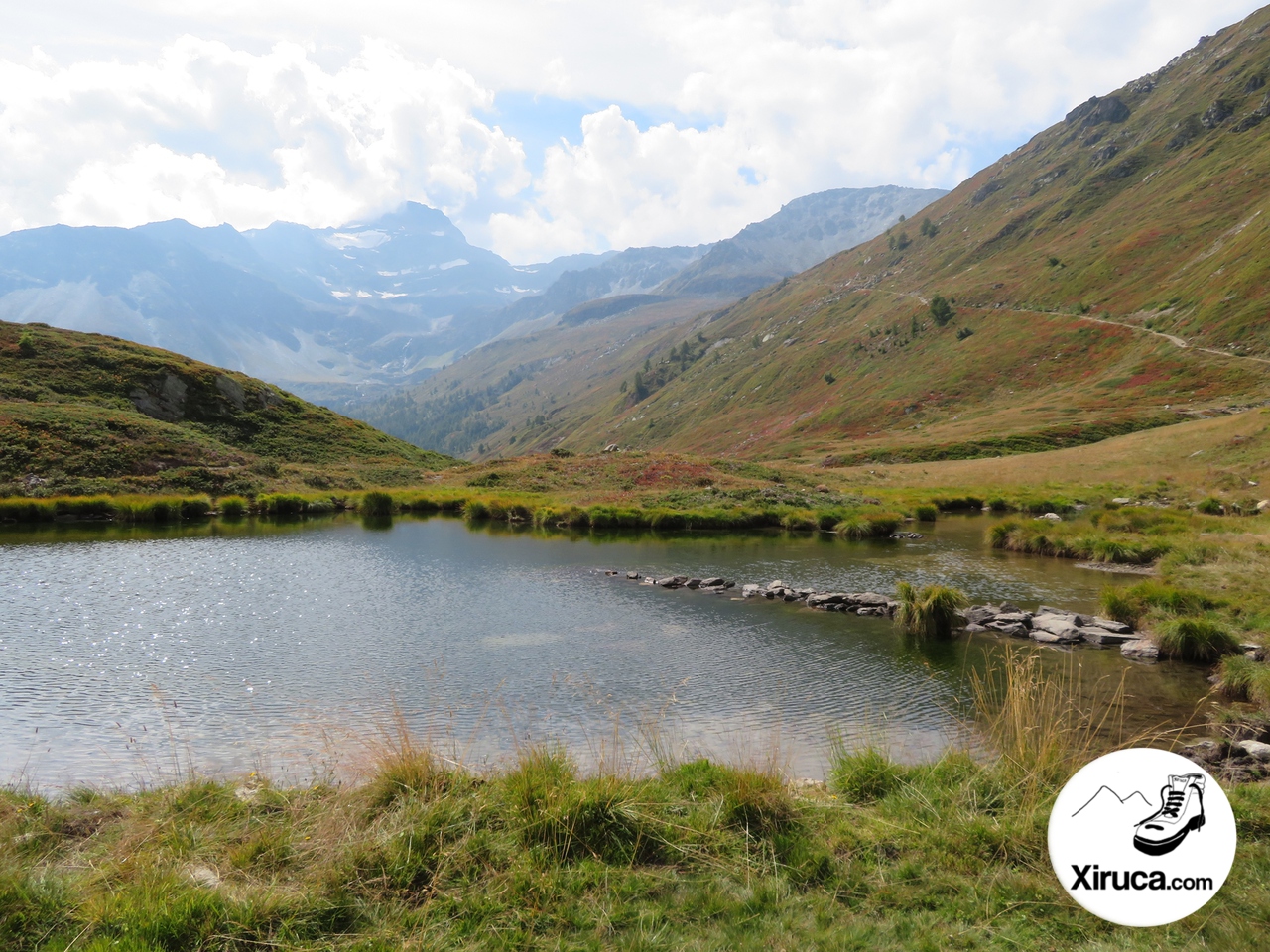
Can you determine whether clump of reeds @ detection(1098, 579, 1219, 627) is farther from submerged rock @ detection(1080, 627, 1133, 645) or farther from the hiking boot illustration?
the hiking boot illustration

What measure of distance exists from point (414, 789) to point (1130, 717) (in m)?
16.4

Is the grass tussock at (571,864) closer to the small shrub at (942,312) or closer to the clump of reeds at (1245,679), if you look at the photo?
the clump of reeds at (1245,679)

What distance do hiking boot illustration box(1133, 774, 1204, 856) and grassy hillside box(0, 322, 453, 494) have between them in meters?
75.0

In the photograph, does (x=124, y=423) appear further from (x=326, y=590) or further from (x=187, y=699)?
(x=187, y=699)

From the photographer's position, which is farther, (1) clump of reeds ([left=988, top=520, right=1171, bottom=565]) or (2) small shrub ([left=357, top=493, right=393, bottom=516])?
(2) small shrub ([left=357, top=493, right=393, bottom=516])

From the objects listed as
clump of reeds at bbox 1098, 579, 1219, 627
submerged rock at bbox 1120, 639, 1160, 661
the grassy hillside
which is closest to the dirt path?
clump of reeds at bbox 1098, 579, 1219, 627

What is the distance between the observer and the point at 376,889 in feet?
26.2

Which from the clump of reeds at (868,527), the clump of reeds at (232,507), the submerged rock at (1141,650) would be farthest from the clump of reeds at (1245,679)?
the clump of reeds at (232,507)

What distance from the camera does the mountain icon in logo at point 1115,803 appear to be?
6574 mm

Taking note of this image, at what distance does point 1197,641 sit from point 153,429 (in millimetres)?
87644

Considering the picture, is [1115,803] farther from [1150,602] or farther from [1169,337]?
[1169,337]

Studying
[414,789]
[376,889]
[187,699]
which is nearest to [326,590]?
[187,699]

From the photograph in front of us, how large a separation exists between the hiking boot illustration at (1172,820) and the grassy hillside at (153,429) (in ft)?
246

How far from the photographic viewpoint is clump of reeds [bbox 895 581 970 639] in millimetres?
25016
